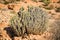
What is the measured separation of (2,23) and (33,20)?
1.95 meters

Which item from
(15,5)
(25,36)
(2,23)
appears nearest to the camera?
(25,36)

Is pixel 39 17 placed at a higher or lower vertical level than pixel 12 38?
higher

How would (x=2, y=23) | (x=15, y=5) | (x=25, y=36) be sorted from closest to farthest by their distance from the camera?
(x=25, y=36) → (x=2, y=23) → (x=15, y=5)

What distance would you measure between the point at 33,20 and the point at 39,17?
0.98ft

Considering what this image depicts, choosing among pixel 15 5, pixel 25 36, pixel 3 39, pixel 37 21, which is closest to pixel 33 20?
pixel 37 21

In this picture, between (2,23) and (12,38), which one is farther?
(2,23)

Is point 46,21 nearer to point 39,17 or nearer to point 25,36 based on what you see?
point 39,17

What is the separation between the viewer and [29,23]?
8.47 metres

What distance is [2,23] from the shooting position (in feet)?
32.7

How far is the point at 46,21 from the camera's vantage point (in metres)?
8.70

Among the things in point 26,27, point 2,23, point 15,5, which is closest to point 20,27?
point 26,27

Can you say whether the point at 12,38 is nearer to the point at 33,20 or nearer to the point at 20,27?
the point at 20,27

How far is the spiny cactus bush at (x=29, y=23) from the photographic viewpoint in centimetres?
842

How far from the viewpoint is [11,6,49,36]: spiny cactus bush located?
8.42 meters
